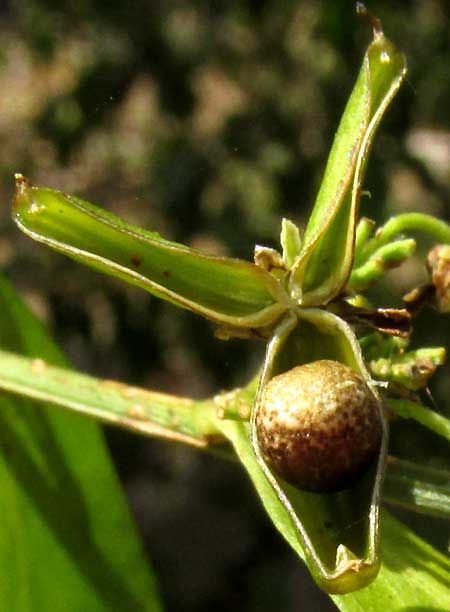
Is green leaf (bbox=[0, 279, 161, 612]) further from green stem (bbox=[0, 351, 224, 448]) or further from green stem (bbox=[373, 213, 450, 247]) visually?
green stem (bbox=[373, 213, 450, 247])

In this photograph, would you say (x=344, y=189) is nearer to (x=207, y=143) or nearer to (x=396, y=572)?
(x=396, y=572)

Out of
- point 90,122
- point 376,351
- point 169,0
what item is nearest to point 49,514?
point 376,351

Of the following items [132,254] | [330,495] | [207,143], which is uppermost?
[132,254]

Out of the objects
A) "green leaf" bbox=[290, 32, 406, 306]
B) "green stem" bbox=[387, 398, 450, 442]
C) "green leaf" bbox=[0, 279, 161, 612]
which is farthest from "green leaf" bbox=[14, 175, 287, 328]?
"green leaf" bbox=[0, 279, 161, 612]

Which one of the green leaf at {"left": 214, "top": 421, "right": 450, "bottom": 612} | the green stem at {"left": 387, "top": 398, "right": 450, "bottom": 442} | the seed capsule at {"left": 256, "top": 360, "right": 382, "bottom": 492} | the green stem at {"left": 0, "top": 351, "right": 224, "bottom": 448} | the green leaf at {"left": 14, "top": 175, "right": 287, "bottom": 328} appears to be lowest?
the green stem at {"left": 0, "top": 351, "right": 224, "bottom": 448}

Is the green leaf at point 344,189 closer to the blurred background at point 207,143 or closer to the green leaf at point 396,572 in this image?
the green leaf at point 396,572

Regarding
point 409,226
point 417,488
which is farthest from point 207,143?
point 417,488
